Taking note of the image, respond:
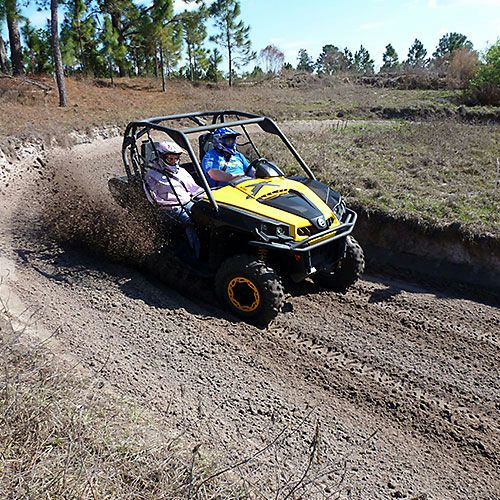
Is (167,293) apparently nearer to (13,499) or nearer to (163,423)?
(163,423)

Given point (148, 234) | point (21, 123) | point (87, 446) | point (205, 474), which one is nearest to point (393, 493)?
point (205, 474)

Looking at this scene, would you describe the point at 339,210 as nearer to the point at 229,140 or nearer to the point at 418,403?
the point at 229,140

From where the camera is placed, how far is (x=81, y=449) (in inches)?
103

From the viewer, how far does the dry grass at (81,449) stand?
2438 millimetres

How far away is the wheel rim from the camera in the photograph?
4.72 m

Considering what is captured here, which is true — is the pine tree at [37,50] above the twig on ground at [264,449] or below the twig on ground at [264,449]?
above

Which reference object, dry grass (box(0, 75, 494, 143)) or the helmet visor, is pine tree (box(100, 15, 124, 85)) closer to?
dry grass (box(0, 75, 494, 143))

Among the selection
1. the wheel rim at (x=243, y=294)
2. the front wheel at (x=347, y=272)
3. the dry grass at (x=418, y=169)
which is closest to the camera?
the wheel rim at (x=243, y=294)

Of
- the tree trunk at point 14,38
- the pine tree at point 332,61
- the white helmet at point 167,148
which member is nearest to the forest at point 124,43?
the tree trunk at point 14,38

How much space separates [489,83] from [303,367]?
70.2 feet

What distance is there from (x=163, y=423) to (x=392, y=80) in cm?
3312

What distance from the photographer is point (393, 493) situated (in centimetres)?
327

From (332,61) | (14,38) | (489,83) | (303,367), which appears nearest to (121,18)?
(14,38)

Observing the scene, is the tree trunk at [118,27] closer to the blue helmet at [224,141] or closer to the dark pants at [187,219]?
the blue helmet at [224,141]
